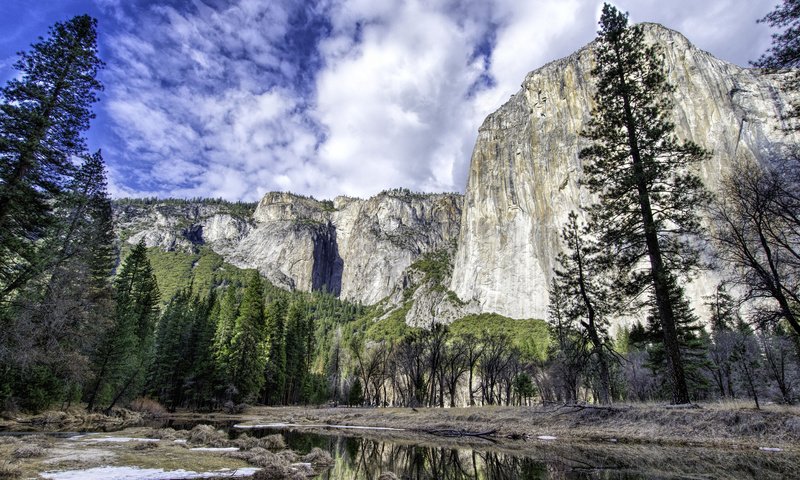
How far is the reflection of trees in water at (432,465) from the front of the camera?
32.2ft

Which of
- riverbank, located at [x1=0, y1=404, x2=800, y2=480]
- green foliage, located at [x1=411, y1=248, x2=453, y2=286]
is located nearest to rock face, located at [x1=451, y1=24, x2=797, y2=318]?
green foliage, located at [x1=411, y1=248, x2=453, y2=286]

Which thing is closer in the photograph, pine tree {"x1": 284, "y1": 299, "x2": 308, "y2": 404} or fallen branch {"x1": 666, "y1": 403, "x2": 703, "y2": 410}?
fallen branch {"x1": 666, "y1": 403, "x2": 703, "y2": 410}

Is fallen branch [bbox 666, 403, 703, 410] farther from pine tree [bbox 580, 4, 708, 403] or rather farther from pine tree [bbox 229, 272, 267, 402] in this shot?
pine tree [bbox 229, 272, 267, 402]

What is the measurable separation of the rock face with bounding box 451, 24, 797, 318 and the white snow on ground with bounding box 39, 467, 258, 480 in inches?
4265

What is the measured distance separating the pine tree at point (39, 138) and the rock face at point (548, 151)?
110 metres

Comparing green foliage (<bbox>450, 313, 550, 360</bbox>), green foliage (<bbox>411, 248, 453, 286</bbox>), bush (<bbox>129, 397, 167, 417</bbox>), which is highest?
green foliage (<bbox>411, 248, 453, 286</bbox>)

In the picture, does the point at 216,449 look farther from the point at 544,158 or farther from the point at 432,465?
the point at 544,158

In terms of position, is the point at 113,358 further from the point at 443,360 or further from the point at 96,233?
the point at 443,360

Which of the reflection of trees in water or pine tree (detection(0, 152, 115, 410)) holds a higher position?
pine tree (detection(0, 152, 115, 410))

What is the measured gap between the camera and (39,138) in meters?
17.4

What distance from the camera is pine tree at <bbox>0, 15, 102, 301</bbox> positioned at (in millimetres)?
16812

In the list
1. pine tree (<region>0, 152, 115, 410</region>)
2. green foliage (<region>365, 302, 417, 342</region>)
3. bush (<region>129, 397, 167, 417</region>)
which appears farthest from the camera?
green foliage (<region>365, 302, 417, 342</region>)

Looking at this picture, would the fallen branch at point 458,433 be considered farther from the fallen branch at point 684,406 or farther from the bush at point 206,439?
the bush at point 206,439

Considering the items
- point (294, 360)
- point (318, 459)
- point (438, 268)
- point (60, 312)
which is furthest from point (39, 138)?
point (438, 268)
